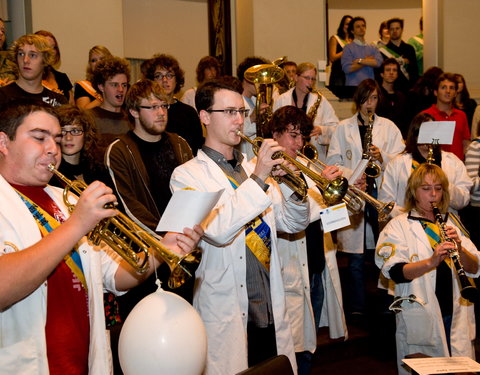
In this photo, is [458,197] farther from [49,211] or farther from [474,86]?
[474,86]

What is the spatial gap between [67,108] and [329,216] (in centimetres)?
177

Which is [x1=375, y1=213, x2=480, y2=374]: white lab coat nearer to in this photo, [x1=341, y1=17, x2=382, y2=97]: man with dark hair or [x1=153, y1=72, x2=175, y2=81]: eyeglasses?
[x1=153, y1=72, x2=175, y2=81]: eyeglasses

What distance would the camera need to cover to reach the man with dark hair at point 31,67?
4.32 metres

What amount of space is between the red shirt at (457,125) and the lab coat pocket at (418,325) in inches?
98.4

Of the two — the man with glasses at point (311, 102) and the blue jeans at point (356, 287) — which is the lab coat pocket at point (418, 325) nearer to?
the blue jeans at point (356, 287)

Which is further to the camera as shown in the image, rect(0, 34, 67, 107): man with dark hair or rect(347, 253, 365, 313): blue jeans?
rect(347, 253, 365, 313): blue jeans

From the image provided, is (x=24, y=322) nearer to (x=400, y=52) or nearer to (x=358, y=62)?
(x=358, y=62)

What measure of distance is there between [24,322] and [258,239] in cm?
132

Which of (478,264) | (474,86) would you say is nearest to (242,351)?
(478,264)

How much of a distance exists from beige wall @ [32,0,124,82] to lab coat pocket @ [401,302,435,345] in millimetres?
4469

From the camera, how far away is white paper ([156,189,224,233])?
87.9 inches

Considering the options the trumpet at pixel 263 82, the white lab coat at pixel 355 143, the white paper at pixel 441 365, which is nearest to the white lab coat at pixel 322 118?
the white lab coat at pixel 355 143

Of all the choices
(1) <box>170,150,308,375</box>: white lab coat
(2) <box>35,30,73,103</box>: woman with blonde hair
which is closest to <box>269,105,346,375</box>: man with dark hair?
(1) <box>170,150,308,375</box>: white lab coat

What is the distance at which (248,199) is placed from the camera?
2760 millimetres
